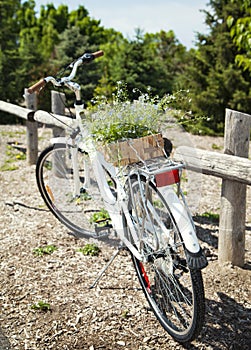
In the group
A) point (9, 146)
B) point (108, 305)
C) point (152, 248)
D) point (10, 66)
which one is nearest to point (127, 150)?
point (152, 248)

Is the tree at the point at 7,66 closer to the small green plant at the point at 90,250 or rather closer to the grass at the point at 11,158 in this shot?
the grass at the point at 11,158

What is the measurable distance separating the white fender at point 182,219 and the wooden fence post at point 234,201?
95 cm

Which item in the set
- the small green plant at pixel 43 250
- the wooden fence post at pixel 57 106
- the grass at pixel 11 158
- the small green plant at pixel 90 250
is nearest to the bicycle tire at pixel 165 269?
the small green plant at pixel 90 250

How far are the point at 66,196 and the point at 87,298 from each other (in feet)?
5.89

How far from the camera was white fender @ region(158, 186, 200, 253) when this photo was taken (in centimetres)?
251

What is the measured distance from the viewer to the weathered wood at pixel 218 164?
3289mm

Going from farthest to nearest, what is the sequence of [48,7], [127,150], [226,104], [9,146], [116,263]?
[48,7] → [226,104] → [9,146] → [116,263] → [127,150]

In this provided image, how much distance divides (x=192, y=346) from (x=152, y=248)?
0.63 meters

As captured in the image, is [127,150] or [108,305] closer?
[127,150]

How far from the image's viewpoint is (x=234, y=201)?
137 inches

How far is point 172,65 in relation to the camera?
547 inches

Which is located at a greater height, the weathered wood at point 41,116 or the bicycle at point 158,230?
the weathered wood at point 41,116

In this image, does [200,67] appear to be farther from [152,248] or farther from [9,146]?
[152,248]

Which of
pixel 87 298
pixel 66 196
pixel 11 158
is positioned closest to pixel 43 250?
pixel 87 298
